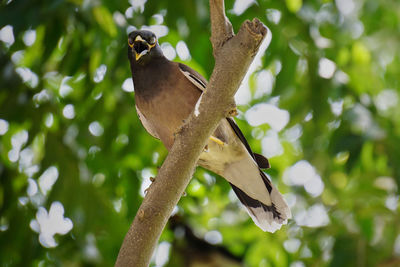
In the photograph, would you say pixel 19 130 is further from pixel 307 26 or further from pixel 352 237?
pixel 352 237

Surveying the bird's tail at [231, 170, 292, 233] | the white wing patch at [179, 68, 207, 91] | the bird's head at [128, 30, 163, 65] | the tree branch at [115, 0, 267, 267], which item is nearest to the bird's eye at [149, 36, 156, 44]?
the bird's head at [128, 30, 163, 65]

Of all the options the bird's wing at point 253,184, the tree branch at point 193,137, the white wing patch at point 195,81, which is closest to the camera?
the tree branch at point 193,137

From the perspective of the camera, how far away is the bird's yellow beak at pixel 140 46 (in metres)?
3.85

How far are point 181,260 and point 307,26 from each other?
231 cm

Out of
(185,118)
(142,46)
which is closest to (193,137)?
(185,118)

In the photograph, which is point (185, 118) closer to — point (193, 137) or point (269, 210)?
point (269, 210)

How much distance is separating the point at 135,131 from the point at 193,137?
7.35 feet

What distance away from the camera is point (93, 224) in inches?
161

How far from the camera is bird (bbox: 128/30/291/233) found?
374cm

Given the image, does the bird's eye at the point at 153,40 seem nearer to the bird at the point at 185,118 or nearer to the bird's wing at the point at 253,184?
the bird at the point at 185,118

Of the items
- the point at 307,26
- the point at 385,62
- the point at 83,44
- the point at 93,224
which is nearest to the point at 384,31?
the point at 385,62

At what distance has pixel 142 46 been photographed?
12.7 feet

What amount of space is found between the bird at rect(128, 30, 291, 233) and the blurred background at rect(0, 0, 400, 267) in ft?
0.58

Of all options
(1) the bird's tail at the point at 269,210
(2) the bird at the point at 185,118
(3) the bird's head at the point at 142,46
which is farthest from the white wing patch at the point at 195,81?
(1) the bird's tail at the point at 269,210
